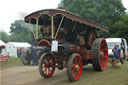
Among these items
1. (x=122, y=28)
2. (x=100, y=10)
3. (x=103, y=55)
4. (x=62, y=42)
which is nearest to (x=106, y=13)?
(x=100, y=10)

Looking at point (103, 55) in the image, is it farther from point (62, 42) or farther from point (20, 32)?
point (20, 32)

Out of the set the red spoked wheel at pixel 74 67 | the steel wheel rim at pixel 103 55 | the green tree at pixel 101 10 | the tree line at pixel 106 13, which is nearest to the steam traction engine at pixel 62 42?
the red spoked wheel at pixel 74 67

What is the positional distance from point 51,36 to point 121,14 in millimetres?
23858

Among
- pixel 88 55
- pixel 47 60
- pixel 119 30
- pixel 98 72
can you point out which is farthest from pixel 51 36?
pixel 119 30

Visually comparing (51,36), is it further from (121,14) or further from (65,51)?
(121,14)

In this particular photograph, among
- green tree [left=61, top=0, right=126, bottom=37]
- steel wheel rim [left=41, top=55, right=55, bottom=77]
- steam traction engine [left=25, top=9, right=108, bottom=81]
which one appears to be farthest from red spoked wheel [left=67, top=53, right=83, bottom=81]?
green tree [left=61, top=0, right=126, bottom=37]

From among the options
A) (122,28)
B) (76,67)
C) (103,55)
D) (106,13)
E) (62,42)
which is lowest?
(76,67)

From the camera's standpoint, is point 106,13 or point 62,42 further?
point 106,13

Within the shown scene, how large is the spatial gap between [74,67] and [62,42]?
103 centimetres

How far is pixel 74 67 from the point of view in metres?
6.14

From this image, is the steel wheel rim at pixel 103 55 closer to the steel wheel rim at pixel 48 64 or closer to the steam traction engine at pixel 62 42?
the steam traction engine at pixel 62 42

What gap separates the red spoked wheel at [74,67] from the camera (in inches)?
228

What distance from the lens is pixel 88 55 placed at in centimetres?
708

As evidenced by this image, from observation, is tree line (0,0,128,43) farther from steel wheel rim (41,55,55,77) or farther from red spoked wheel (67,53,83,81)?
red spoked wheel (67,53,83,81)
